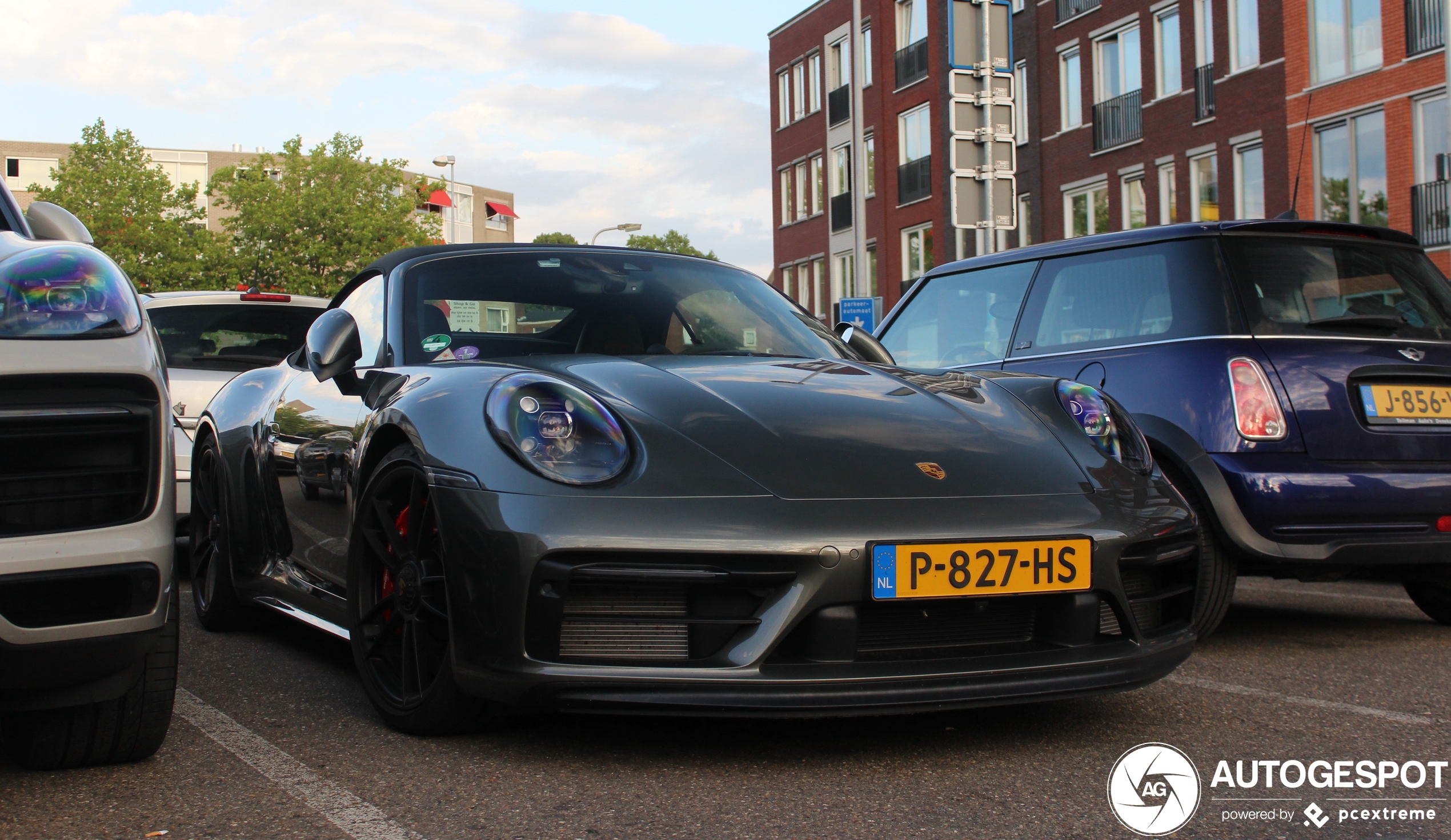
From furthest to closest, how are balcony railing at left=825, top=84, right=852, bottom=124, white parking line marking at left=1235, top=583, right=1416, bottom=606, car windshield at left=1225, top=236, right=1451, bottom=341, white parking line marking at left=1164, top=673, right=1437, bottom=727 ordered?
1. balcony railing at left=825, top=84, right=852, bottom=124
2. white parking line marking at left=1235, top=583, right=1416, bottom=606
3. car windshield at left=1225, top=236, right=1451, bottom=341
4. white parking line marking at left=1164, top=673, right=1437, bottom=727

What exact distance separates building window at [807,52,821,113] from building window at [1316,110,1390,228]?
19.3 m

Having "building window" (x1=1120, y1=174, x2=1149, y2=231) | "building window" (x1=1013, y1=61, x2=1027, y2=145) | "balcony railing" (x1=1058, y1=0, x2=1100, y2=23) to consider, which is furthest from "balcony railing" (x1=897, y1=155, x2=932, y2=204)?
"building window" (x1=1120, y1=174, x2=1149, y2=231)

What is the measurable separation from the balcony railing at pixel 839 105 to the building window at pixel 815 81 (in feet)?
2.47

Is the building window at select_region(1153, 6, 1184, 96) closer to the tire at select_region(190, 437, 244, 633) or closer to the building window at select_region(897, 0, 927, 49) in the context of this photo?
the building window at select_region(897, 0, 927, 49)

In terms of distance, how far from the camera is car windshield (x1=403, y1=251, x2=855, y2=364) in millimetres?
4168

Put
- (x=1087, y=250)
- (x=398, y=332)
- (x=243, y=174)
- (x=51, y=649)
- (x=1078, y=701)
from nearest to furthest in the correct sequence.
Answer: (x=51, y=649) < (x=1078, y=701) < (x=398, y=332) < (x=1087, y=250) < (x=243, y=174)

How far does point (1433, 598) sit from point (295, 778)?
4.33 meters

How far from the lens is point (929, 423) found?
139 inches

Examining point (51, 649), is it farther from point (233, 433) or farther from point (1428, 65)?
point (1428, 65)

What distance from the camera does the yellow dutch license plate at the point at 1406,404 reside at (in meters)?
4.68

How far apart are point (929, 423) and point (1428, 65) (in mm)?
21035

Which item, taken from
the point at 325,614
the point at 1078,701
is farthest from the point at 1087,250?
the point at 325,614

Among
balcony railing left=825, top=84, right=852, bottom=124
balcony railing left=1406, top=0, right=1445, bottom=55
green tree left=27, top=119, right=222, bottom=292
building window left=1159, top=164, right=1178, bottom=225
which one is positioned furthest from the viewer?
green tree left=27, top=119, right=222, bottom=292

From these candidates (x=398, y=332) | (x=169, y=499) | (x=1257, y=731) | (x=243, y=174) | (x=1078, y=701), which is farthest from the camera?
(x=243, y=174)
